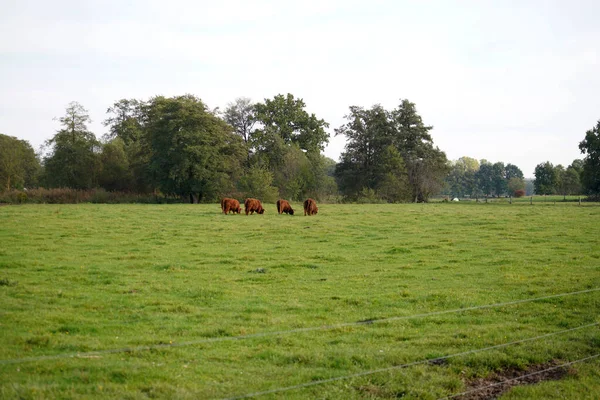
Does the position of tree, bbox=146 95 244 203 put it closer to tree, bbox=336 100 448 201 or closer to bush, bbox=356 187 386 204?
bush, bbox=356 187 386 204

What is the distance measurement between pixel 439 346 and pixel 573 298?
15.5 feet

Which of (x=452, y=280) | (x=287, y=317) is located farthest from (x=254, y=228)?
(x=287, y=317)

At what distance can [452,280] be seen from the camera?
13336 mm

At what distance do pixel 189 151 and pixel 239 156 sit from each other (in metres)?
8.32

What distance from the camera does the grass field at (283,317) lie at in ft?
21.0

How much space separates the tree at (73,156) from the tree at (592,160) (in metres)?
64.8

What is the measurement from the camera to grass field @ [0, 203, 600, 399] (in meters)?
6.41

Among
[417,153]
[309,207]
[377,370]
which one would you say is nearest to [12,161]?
[309,207]

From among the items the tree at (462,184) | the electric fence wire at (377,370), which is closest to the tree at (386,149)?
the electric fence wire at (377,370)

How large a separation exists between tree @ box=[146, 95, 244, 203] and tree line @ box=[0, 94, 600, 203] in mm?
118

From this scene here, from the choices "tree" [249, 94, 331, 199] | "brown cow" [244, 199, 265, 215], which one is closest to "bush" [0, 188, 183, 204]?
"tree" [249, 94, 331, 199]

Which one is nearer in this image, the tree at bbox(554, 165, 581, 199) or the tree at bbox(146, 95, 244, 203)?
the tree at bbox(146, 95, 244, 203)

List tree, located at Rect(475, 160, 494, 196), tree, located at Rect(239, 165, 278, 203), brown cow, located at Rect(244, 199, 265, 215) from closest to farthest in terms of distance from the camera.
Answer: brown cow, located at Rect(244, 199, 265, 215), tree, located at Rect(239, 165, 278, 203), tree, located at Rect(475, 160, 494, 196)

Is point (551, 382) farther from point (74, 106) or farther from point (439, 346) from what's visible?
point (74, 106)
